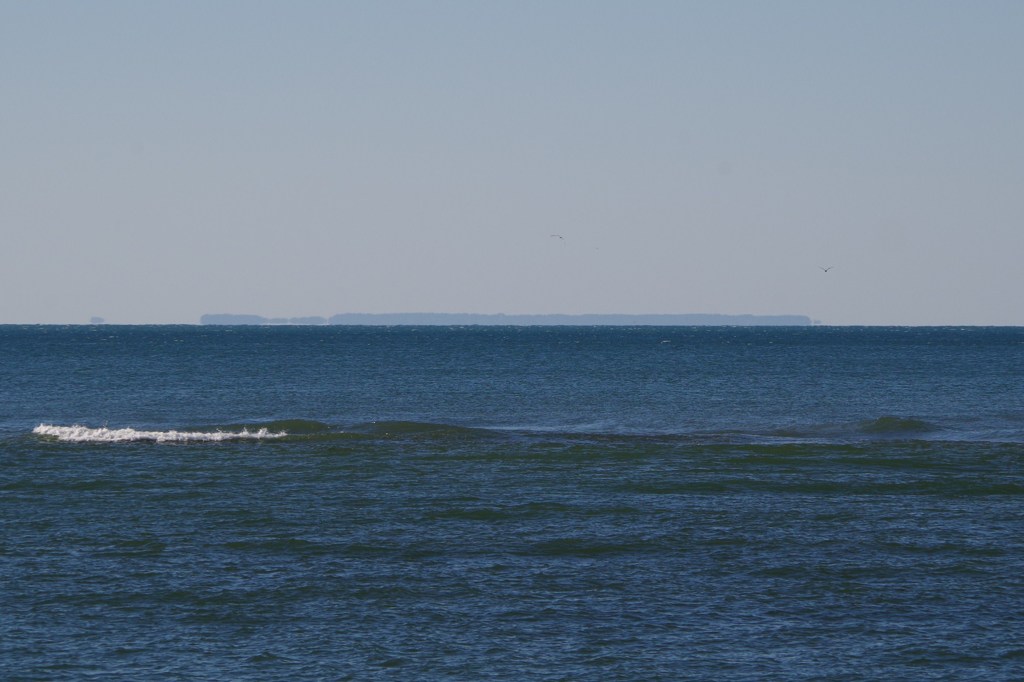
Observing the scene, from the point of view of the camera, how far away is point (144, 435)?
192ft

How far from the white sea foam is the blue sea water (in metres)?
0.28

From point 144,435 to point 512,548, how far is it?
106 feet

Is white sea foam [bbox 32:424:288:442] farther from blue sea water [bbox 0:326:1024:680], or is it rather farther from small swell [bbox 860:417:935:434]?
small swell [bbox 860:417:935:434]

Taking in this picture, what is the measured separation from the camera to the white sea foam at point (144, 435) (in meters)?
57.3

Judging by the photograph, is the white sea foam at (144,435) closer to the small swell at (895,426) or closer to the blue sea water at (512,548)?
the blue sea water at (512,548)

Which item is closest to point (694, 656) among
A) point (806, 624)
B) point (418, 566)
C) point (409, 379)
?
point (806, 624)

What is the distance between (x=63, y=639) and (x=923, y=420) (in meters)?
55.3

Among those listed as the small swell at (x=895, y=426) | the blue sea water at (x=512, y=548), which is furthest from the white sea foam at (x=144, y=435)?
the small swell at (x=895, y=426)

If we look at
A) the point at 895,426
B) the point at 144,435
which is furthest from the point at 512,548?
the point at 895,426

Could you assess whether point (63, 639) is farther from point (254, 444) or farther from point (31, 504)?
point (254, 444)

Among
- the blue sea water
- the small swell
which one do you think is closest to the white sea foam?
the blue sea water

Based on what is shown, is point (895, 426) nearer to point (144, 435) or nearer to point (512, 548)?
point (144, 435)

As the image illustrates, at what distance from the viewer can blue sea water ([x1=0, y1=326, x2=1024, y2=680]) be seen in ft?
74.4

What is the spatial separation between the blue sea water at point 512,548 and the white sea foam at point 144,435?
278 mm
